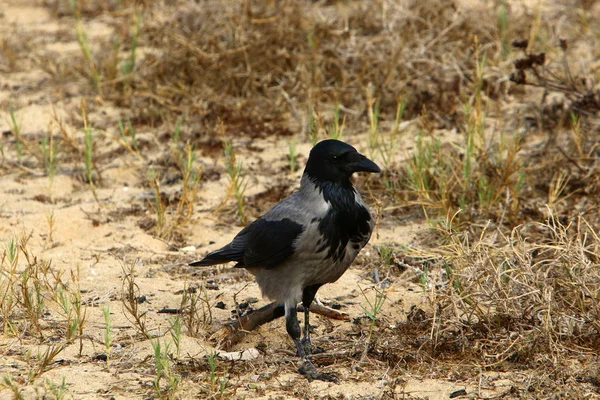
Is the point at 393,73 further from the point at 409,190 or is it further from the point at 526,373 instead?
the point at 526,373

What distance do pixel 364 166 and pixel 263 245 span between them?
65cm

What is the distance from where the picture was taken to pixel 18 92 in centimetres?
862

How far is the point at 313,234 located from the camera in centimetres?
451

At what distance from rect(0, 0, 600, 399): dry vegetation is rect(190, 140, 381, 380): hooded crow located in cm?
29

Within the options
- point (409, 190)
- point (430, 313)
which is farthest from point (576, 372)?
point (409, 190)

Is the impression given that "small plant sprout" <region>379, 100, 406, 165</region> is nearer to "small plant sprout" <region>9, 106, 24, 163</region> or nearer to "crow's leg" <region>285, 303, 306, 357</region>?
"crow's leg" <region>285, 303, 306, 357</region>

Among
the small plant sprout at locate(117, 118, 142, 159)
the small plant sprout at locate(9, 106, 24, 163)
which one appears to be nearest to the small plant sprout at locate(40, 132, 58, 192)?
the small plant sprout at locate(9, 106, 24, 163)

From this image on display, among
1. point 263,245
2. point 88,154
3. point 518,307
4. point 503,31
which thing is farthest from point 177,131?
point 518,307

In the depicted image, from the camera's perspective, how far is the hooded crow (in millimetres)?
4531

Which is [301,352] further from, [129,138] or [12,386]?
[129,138]

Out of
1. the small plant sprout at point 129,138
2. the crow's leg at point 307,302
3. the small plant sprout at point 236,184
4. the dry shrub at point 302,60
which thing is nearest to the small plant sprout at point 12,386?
the crow's leg at point 307,302

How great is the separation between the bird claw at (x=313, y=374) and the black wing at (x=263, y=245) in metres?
0.56

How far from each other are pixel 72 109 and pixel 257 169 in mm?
1968

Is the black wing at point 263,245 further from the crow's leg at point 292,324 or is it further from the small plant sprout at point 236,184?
the small plant sprout at point 236,184
